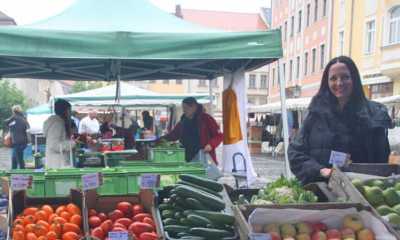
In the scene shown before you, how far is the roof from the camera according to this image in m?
58.0

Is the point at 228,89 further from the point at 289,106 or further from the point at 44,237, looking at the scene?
the point at 289,106

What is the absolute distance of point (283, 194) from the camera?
2760 millimetres

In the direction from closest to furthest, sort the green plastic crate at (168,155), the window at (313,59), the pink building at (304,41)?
the green plastic crate at (168,155) → the pink building at (304,41) → the window at (313,59)

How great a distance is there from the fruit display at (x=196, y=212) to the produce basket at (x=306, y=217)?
149 mm

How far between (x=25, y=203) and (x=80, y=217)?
1.37 feet

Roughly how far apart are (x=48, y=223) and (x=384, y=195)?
1961mm

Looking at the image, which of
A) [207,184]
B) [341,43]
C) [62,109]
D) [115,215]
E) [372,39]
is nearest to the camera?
[115,215]

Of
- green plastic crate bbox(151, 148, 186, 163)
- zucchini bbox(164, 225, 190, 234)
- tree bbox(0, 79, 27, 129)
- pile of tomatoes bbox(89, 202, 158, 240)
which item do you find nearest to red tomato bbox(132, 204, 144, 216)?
pile of tomatoes bbox(89, 202, 158, 240)

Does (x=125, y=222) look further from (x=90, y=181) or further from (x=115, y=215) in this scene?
(x=90, y=181)

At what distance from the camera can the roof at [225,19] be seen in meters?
A: 58.0

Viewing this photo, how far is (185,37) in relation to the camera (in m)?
4.49

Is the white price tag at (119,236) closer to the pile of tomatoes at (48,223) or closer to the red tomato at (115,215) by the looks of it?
the pile of tomatoes at (48,223)

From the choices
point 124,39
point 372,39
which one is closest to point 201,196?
point 124,39

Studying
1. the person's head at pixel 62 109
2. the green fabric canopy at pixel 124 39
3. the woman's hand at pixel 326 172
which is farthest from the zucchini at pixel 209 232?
the person's head at pixel 62 109
